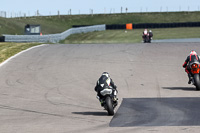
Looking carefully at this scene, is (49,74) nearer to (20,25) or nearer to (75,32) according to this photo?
(75,32)

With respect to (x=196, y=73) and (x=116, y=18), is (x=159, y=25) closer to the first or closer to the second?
(x=116, y=18)

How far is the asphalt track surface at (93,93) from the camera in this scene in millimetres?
10938

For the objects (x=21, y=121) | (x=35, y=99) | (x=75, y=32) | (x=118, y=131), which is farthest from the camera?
(x=75, y=32)

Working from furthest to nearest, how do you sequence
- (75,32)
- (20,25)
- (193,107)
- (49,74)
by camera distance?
(20,25)
(75,32)
(49,74)
(193,107)

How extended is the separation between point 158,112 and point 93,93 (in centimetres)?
448

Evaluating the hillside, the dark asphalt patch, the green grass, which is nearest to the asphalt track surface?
the dark asphalt patch

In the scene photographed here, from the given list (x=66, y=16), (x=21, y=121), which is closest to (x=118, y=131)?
(x=21, y=121)

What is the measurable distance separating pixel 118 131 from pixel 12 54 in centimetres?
2038

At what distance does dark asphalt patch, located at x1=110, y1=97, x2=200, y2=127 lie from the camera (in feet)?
35.8

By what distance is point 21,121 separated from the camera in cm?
1170

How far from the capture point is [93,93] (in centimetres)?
1648

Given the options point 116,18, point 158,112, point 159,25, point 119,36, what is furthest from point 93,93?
point 116,18

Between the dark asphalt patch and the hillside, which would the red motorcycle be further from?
the hillside

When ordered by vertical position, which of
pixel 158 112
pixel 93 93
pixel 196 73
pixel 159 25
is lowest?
pixel 159 25
